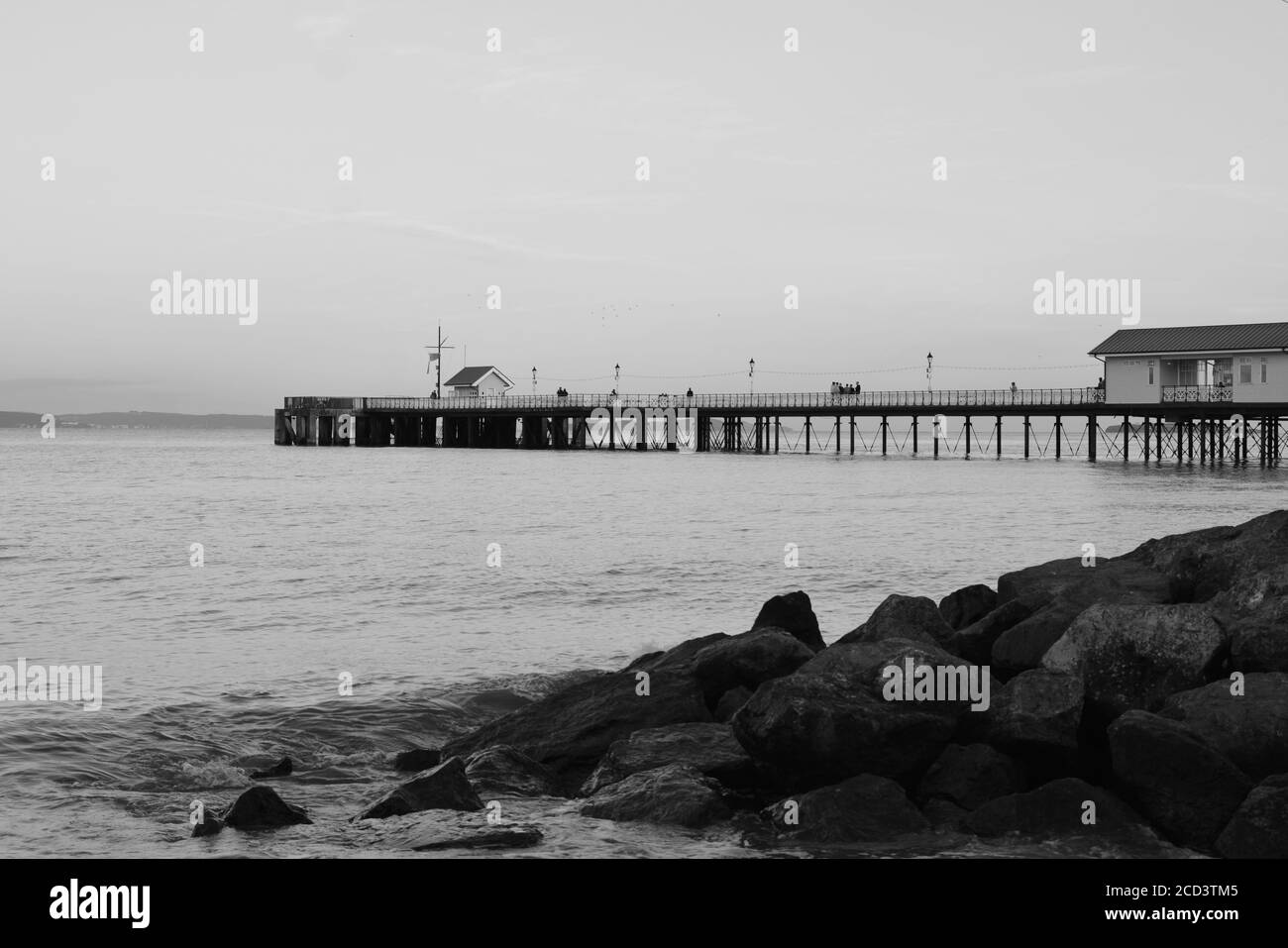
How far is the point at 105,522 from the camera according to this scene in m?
42.4

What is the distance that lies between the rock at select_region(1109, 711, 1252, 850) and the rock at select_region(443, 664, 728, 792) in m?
3.98

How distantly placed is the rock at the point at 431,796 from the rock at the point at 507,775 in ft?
1.57

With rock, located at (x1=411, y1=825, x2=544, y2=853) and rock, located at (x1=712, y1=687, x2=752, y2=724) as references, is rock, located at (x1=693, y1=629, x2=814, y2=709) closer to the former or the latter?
rock, located at (x1=712, y1=687, x2=752, y2=724)

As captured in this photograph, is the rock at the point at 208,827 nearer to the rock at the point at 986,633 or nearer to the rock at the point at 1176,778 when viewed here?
the rock at the point at 1176,778

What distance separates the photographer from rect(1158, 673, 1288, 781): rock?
8992 millimetres

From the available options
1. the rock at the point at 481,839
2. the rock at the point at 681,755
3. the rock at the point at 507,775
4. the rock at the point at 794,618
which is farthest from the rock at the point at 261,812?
the rock at the point at 794,618

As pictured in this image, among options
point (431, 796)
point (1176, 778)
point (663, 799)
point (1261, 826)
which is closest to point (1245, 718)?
point (1176, 778)

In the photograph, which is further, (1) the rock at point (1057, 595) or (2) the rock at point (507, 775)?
(1) the rock at point (1057, 595)

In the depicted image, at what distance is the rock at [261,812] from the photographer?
970 cm

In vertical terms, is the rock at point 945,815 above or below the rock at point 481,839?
above

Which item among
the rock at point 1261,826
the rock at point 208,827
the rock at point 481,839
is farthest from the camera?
the rock at point 208,827

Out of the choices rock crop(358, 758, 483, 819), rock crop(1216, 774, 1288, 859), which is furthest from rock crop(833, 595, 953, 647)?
rock crop(1216, 774, 1288, 859)
